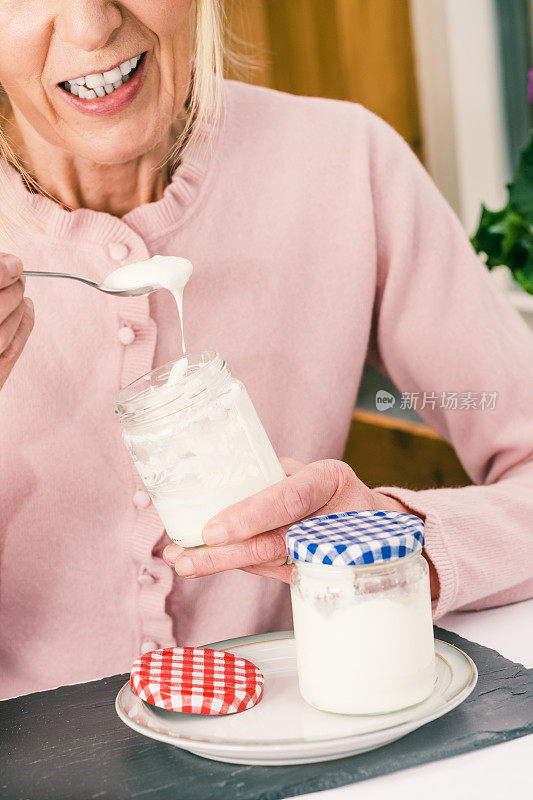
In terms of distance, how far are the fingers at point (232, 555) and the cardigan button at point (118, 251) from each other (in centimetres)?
42

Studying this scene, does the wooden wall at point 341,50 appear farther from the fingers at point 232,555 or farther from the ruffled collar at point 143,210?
the fingers at point 232,555

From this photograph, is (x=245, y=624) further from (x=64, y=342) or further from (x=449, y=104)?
(x=449, y=104)

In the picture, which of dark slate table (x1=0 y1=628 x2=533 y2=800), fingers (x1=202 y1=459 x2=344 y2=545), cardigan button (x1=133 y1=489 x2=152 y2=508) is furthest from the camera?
cardigan button (x1=133 y1=489 x2=152 y2=508)

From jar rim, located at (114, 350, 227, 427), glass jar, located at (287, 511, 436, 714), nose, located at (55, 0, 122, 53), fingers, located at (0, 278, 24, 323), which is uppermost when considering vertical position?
nose, located at (55, 0, 122, 53)

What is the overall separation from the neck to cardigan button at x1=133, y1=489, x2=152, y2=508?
0.36 meters

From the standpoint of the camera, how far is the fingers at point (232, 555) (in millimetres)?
788

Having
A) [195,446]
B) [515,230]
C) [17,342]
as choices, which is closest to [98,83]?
[17,342]

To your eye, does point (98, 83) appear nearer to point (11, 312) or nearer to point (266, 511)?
point (11, 312)

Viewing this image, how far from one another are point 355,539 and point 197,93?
27.4 inches

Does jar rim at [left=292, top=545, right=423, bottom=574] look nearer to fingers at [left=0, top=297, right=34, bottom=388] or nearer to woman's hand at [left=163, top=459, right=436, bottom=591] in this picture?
woman's hand at [left=163, top=459, right=436, bottom=591]

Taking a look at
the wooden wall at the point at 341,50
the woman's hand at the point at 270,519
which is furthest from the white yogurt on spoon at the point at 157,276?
the wooden wall at the point at 341,50

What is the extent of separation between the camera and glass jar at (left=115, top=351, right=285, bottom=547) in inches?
30.8

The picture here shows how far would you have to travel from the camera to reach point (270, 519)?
2.50ft

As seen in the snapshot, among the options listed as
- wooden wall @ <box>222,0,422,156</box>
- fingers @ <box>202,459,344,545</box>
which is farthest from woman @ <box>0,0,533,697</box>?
wooden wall @ <box>222,0,422,156</box>
